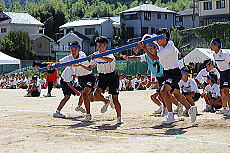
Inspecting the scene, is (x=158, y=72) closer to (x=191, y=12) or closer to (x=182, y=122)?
(x=182, y=122)

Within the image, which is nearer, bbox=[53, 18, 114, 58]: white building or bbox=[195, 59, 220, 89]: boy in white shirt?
bbox=[195, 59, 220, 89]: boy in white shirt

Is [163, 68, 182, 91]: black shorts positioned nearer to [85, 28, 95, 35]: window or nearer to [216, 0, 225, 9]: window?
[216, 0, 225, 9]: window

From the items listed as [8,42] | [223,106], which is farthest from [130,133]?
[8,42]

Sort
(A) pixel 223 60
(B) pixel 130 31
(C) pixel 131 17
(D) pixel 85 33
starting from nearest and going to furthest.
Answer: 1. (A) pixel 223 60
2. (B) pixel 130 31
3. (C) pixel 131 17
4. (D) pixel 85 33

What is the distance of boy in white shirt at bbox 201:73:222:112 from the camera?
12.9m

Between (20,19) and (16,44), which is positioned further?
(20,19)

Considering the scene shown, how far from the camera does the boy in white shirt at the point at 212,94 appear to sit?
1288cm

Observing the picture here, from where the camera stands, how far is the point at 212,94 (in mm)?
13164

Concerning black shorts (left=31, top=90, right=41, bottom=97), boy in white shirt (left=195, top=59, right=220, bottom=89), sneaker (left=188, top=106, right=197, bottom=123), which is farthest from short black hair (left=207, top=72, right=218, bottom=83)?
Result: black shorts (left=31, top=90, right=41, bottom=97)

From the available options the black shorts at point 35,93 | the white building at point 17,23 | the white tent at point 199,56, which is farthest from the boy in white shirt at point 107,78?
the white building at point 17,23

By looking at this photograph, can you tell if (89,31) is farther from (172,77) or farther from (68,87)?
(172,77)

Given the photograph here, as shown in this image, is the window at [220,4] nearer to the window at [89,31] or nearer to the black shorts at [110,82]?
the window at [89,31]

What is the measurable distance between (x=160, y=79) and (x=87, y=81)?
1925 millimetres

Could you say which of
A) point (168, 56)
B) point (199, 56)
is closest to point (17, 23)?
point (199, 56)
